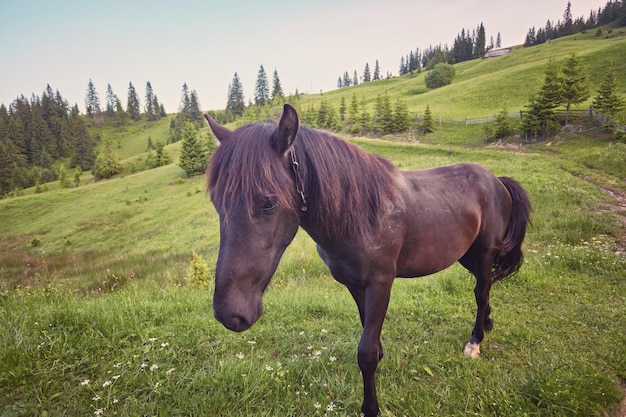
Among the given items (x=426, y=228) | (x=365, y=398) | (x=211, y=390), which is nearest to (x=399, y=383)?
(x=365, y=398)

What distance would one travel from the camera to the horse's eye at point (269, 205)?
6.39ft

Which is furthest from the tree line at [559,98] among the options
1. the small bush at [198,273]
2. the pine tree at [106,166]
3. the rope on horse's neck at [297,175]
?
the pine tree at [106,166]

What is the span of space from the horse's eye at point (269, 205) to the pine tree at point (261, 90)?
93137mm

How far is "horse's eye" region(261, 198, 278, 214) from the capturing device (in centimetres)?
195

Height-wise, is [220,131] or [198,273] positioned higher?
[220,131]

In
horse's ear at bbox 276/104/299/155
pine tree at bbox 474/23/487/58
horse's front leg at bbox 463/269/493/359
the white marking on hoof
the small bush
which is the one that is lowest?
the small bush

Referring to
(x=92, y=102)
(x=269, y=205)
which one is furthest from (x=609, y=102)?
(x=92, y=102)

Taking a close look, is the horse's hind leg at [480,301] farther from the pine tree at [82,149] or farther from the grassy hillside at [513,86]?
the pine tree at [82,149]

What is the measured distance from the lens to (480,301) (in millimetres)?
3838

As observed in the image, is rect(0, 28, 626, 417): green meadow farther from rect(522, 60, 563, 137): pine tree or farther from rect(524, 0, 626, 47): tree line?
rect(524, 0, 626, 47): tree line

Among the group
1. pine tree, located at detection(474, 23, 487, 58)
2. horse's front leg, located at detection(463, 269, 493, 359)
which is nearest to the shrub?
pine tree, located at detection(474, 23, 487, 58)

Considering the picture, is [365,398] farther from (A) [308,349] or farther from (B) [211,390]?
(B) [211,390]

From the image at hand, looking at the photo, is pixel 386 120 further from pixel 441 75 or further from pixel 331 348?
pixel 441 75

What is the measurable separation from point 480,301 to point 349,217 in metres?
2.52
